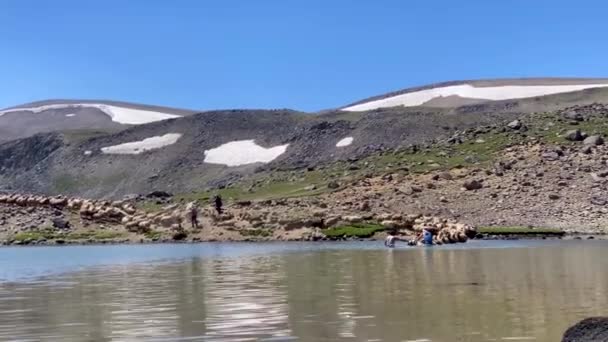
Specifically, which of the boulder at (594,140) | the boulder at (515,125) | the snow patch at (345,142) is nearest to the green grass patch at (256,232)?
the boulder at (594,140)

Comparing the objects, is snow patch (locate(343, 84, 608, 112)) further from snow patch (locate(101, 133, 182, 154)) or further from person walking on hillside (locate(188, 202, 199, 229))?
person walking on hillside (locate(188, 202, 199, 229))

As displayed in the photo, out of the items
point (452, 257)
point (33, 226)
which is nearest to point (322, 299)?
point (452, 257)

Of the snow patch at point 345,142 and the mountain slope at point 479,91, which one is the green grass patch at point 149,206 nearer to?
the snow patch at point 345,142

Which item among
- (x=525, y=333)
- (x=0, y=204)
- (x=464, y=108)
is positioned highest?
(x=464, y=108)

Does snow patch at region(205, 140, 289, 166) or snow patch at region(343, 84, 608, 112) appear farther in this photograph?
snow patch at region(343, 84, 608, 112)

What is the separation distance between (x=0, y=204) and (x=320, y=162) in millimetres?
37689

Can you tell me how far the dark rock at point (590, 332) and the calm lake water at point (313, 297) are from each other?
184 centimetres

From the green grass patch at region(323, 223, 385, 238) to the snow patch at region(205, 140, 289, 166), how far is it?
51.1 meters

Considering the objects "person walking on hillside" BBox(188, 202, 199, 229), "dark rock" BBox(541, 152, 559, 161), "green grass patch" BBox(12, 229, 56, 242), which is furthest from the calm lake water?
"dark rock" BBox(541, 152, 559, 161)

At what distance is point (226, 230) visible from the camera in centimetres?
5384

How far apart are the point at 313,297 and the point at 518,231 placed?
2981cm

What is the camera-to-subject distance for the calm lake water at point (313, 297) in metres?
14.6

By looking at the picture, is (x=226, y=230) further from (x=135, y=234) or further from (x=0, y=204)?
(x=0, y=204)

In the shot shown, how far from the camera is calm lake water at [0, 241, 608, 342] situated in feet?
48.0
